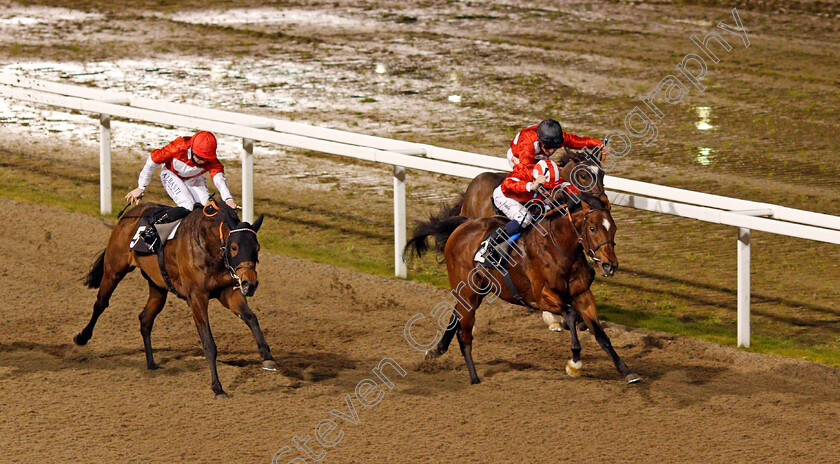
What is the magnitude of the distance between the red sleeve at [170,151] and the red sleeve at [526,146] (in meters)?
2.24

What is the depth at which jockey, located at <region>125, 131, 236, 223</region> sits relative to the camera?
802 cm

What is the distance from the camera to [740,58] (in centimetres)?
1698

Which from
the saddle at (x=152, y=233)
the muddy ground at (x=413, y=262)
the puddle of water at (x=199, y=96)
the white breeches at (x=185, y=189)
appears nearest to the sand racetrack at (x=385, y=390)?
the muddy ground at (x=413, y=262)

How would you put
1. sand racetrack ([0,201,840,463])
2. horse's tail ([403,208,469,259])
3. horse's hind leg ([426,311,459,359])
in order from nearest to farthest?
sand racetrack ([0,201,840,463]) < horse's hind leg ([426,311,459,359]) < horse's tail ([403,208,469,259])

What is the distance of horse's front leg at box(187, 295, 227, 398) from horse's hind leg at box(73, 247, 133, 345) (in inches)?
34.5

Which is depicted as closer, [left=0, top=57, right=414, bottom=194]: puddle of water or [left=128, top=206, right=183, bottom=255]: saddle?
[left=128, top=206, right=183, bottom=255]: saddle

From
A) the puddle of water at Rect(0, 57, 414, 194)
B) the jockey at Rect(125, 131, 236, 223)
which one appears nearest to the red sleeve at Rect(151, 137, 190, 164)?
the jockey at Rect(125, 131, 236, 223)

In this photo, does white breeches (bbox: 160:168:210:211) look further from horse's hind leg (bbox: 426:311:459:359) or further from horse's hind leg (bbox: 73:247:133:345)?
horse's hind leg (bbox: 426:311:459:359)

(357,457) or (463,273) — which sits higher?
(463,273)

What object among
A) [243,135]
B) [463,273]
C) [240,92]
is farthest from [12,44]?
[463,273]

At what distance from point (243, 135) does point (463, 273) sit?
3.54 metres

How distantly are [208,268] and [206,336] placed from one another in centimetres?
43

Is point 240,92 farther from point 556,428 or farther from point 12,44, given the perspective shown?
point 556,428

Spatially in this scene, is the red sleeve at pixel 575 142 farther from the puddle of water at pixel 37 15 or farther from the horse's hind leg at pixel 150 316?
the puddle of water at pixel 37 15
